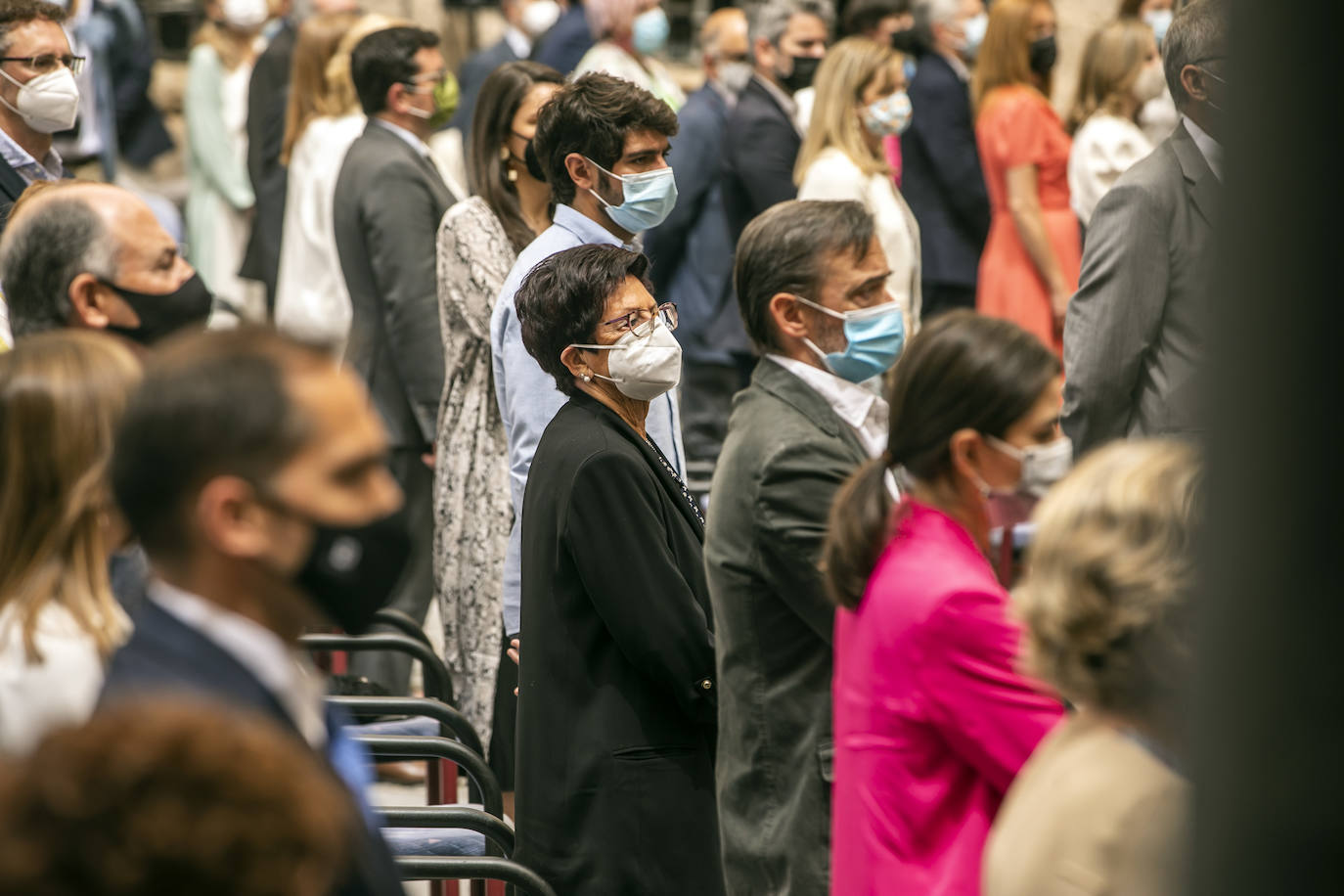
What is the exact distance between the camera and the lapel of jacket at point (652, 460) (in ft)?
10.8

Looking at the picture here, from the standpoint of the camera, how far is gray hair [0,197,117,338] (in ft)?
10.0

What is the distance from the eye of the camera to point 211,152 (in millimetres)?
9422

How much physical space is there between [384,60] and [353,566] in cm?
407

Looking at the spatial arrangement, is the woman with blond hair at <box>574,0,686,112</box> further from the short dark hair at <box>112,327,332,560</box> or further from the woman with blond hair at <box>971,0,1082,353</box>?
the short dark hair at <box>112,327,332,560</box>

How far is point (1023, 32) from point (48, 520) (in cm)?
602

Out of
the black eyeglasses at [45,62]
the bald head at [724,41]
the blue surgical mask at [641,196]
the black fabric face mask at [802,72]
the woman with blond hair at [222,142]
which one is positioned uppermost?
the black eyeglasses at [45,62]

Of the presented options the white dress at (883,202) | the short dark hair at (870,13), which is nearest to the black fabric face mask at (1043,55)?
the short dark hair at (870,13)

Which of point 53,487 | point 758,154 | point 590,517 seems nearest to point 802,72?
point 758,154

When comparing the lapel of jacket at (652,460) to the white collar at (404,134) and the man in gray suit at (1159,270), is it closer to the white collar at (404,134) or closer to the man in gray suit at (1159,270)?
the man in gray suit at (1159,270)

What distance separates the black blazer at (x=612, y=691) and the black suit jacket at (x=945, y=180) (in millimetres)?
4977

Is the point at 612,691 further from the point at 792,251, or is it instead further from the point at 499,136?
the point at 499,136

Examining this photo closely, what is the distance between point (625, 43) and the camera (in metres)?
8.11

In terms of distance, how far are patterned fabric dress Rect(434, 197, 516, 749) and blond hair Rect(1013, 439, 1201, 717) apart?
9.65 ft

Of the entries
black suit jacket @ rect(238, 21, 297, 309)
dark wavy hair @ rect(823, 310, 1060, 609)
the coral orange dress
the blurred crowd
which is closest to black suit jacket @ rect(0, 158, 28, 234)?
the blurred crowd
